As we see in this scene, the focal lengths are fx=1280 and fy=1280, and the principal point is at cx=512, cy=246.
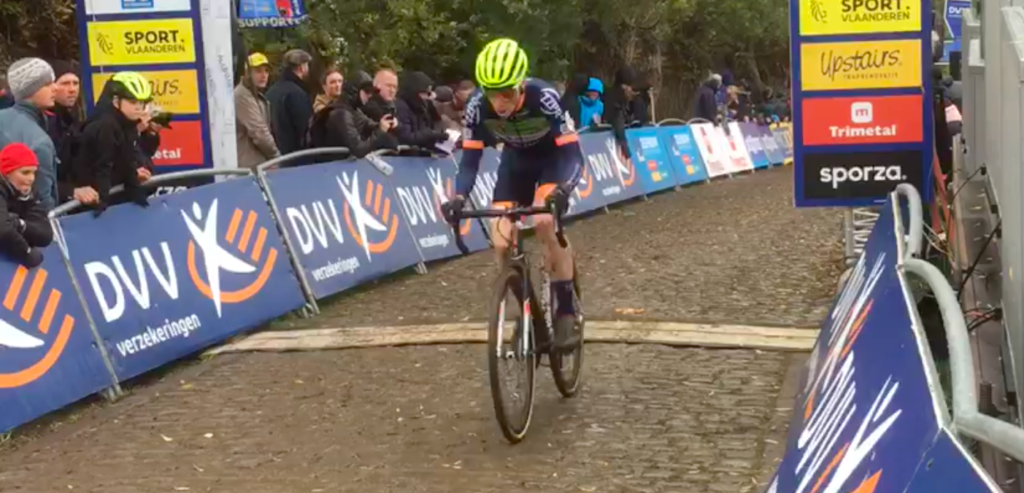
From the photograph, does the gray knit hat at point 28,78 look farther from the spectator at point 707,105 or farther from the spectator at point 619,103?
the spectator at point 707,105

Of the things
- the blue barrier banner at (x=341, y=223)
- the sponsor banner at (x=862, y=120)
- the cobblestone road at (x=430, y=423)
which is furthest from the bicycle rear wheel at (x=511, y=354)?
the sponsor banner at (x=862, y=120)

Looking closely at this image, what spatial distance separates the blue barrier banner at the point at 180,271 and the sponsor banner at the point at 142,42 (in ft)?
4.61

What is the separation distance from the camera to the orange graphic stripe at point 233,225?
9.31m

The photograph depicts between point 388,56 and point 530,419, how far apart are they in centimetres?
1778

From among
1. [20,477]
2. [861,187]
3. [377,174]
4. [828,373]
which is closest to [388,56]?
[377,174]

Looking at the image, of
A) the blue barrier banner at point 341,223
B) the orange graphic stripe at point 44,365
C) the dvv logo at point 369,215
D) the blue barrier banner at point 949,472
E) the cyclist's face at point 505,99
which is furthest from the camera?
the dvv logo at point 369,215

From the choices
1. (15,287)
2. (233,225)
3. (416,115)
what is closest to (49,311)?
(15,287)

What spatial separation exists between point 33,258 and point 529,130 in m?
2.93

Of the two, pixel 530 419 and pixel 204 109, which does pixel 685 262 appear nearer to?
pixel 204 109

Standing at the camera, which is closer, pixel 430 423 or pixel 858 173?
pixel 430 423

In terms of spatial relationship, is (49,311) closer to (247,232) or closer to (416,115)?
(247,232)

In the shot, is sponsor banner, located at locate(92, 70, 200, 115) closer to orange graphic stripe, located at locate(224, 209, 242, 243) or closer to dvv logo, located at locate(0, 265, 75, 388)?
orange graphic stripe, located at locate(224, 209, 242, 243)

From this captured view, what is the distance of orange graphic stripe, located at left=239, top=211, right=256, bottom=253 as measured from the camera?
31.0 ft

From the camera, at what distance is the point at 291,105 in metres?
11.9
